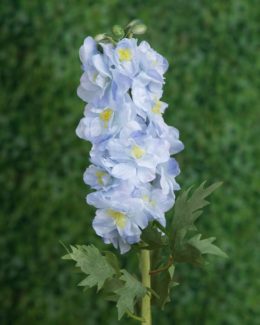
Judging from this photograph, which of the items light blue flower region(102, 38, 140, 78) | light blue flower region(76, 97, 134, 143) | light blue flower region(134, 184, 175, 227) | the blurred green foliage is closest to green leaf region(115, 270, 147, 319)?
light blue flower region(134, 184, 175, 227)

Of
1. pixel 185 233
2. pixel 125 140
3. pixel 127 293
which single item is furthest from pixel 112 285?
pixel 125 140

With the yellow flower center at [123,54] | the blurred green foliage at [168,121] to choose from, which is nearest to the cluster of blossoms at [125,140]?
the yellow flower center at [123,54]

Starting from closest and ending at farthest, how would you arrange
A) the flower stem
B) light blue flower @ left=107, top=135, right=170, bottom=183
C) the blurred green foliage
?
light blue flower @ left=107, top=135, right=170, bottom=183, the flower stem, the blurred green foliage

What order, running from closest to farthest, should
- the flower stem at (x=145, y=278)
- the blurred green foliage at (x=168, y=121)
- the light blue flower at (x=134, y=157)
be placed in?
the light blue flower at (x=134, y=157) → the flower stem at (x=145, y=278) → the blurred green foliage at (x=168, y=121)

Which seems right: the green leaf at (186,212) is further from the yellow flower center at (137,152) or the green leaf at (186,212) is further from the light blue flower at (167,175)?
the yellow flower center at (137,152)

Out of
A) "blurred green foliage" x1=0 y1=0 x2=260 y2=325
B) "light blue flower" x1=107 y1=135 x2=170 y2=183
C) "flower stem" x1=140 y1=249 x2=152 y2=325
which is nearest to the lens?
"light blue flower" x1=107 y1=135 x2=170 y2=183

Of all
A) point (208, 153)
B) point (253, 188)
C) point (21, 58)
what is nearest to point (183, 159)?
point (208, 153)

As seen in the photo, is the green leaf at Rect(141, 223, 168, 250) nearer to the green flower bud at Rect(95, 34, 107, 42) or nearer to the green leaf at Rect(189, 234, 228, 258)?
the green leaf at Rect(189, 234, 228, 258)

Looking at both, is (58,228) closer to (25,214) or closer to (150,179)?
(25,214)
